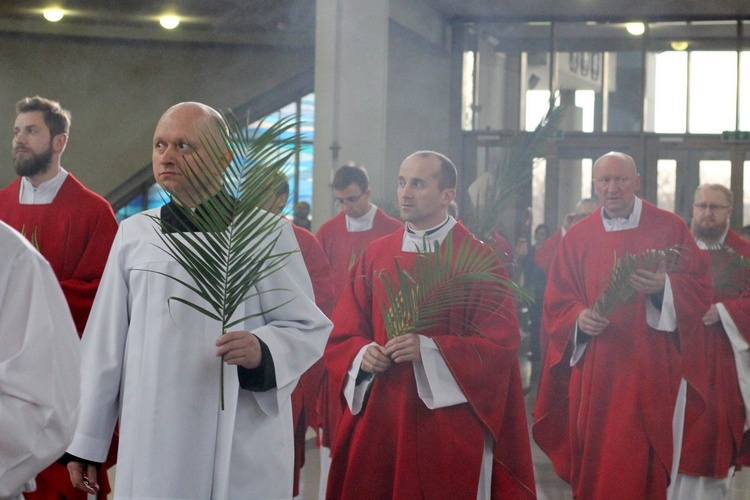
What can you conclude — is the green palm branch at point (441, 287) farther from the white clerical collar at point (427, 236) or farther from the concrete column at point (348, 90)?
the concrete column at point (348, 90)

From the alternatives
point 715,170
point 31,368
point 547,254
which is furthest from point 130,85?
point 31,368

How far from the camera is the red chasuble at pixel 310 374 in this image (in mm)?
6211

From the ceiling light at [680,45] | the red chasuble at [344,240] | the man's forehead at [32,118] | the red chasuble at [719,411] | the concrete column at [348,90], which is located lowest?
the red chasuble at [719,411]

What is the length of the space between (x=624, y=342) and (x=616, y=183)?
89cm

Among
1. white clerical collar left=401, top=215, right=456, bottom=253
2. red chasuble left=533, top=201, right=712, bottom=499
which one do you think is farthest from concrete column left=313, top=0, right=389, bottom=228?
white clerical collar left=401, top=215, right=456, bottom=253

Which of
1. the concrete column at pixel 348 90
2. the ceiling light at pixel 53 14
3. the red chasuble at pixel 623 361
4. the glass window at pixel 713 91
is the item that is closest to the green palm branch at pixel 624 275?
the red chasuble at pixel 623 361

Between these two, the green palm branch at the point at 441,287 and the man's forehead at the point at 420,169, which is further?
the man's forehead at the point at 420,169

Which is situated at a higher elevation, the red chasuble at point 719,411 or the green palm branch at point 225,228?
the green palm branch at point 225,228

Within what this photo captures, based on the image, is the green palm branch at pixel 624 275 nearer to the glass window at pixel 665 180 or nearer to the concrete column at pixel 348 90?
the concrete column at pixel 348 90

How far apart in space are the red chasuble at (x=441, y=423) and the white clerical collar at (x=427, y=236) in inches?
2.1

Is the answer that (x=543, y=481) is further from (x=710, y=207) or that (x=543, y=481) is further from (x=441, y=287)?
(x=441, y=287)

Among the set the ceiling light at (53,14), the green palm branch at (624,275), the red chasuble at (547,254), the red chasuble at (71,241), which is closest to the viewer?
the red chasuble at (71,241)

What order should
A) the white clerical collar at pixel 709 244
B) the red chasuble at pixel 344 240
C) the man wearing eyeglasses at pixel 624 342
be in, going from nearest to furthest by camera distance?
the man wearing eyeglasses at pixel 624 342 < the white clerical collar at pixel 709 244 < the red chasuble at pixel 344 240

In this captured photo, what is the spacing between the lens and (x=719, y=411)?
684 centimetres
